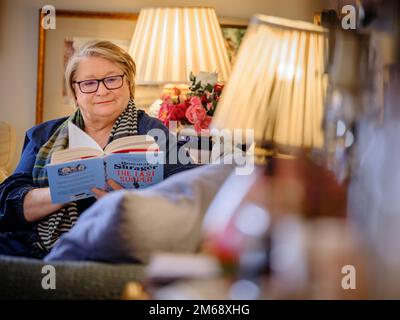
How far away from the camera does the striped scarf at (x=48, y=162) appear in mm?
1356

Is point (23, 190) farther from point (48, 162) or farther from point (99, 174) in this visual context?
point (99, 174)

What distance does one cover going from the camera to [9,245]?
136cm

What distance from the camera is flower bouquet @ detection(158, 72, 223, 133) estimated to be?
1843 millimetres

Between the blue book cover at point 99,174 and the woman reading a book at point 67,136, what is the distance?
91 mm

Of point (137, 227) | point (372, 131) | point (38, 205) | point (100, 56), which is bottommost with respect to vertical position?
point (38, 205)

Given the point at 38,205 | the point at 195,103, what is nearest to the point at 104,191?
the point at 38,205

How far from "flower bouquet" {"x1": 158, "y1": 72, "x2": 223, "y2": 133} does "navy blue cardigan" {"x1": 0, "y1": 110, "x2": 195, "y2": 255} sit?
1.26ft

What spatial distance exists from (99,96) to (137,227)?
757mm

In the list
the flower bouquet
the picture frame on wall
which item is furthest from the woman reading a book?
the picture frame on wall

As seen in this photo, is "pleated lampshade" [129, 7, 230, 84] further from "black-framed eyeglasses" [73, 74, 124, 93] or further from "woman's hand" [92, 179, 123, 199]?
"woman's hand" [92, 179, 123, 199]

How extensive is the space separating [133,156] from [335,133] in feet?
1.59

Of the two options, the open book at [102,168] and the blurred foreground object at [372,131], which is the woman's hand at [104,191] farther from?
the blurred foreground object at [372,131]

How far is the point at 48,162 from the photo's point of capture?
55.2 inches
